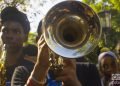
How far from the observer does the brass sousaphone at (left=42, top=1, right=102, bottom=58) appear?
3.02m

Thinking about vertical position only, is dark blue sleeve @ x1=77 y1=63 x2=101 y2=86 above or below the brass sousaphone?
below

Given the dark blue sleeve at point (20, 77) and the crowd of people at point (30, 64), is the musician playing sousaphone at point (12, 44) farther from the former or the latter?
the dark blue sleeve at point (20, 77)

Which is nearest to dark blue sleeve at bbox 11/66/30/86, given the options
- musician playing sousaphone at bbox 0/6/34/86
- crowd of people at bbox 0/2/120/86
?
crowd of people at bbox 0/2/120/86

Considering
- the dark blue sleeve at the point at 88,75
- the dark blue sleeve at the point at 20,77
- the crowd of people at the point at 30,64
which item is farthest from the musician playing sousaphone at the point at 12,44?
the dark blue sleeve at the point at 88,75

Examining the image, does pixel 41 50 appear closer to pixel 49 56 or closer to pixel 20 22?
pixel 49 56

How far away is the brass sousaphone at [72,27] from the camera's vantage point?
3021 millimetres

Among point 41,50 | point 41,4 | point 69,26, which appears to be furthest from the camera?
point 41,4

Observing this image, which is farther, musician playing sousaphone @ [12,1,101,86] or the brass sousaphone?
the brass sousaphone

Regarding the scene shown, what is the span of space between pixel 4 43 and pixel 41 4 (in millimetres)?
18331

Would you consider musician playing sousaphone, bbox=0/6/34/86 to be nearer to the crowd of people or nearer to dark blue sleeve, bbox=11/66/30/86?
the crowd of people

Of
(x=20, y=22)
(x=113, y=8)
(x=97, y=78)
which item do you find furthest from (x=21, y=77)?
(x=113, y=8)

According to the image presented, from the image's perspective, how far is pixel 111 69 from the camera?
17.6 ft

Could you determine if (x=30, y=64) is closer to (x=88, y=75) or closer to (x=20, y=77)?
(x=20, y=77)

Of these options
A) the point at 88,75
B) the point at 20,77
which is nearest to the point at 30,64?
the point at 20,77
